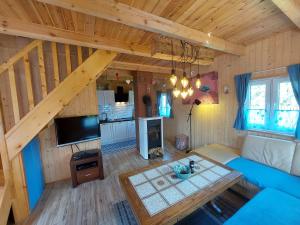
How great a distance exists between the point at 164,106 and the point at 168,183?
165 inches

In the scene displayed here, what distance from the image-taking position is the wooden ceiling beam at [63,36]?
1.62m

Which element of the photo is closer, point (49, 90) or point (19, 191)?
point (19, 191)

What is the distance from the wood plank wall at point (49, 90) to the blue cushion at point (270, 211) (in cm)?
282

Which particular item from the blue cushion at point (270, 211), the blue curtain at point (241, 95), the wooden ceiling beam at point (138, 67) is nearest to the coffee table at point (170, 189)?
the blue cushion at point (270, 211)

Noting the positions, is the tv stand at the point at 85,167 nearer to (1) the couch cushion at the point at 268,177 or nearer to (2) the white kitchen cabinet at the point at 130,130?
(1) the couch cushion at the point at 268,177

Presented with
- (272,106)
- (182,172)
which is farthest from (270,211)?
(272,106)

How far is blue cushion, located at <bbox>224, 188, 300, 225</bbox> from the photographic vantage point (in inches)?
51.3

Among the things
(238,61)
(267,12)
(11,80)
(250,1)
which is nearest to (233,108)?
(238,61)

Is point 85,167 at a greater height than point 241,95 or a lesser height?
lesser

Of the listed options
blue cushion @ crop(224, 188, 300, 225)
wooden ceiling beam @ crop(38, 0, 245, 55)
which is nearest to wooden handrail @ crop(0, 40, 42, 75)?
wooden ceiling beam @ crop(38, 0, 245, 55)

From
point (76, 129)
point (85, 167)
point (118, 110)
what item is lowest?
point (85, 167)

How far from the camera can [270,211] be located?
4.62 ft

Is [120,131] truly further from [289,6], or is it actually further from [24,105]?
[289,6]

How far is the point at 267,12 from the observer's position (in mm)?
1646
